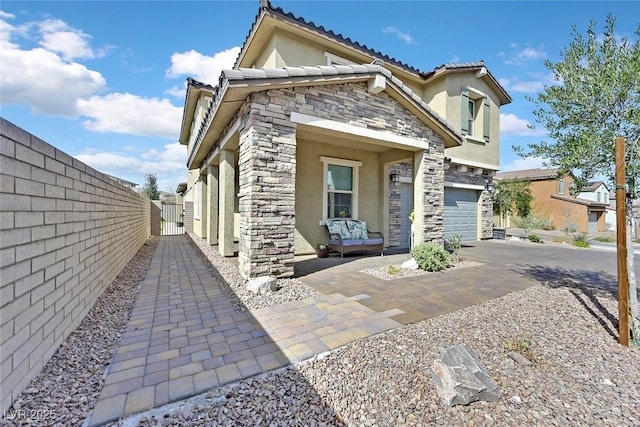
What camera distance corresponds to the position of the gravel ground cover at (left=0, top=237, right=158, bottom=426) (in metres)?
1.87

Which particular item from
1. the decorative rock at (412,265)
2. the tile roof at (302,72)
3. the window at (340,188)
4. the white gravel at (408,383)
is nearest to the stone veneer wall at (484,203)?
the window at (340,188)

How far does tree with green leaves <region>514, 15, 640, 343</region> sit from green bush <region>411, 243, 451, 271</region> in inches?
116

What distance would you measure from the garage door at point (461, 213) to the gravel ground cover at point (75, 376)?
11310 mm

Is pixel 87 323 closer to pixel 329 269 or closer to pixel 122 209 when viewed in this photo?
pixel 122 209

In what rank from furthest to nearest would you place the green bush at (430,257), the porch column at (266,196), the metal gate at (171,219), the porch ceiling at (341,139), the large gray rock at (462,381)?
the metal gate at (171,219), the green bush at (430,257), the porch ceiling at (341,139), the porch column at (266,196), the large gray rock at (462,381)

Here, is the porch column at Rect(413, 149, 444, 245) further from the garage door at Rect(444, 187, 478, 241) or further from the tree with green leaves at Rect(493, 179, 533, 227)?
the tree with green leaves at Rect(493, 179, 533, 227)

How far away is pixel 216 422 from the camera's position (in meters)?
1.87

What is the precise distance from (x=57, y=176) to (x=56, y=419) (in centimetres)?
228

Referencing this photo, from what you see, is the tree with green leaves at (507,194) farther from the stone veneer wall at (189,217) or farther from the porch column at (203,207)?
the stone veneer wall at (189,217)

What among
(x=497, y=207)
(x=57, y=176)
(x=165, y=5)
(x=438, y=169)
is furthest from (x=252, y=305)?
(x=497, y=207)

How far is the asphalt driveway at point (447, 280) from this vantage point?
4215 millimetres

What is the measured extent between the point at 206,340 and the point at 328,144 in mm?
6618

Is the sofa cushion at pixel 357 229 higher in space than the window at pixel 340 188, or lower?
lower

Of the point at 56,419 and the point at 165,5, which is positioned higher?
the point at 165,5
